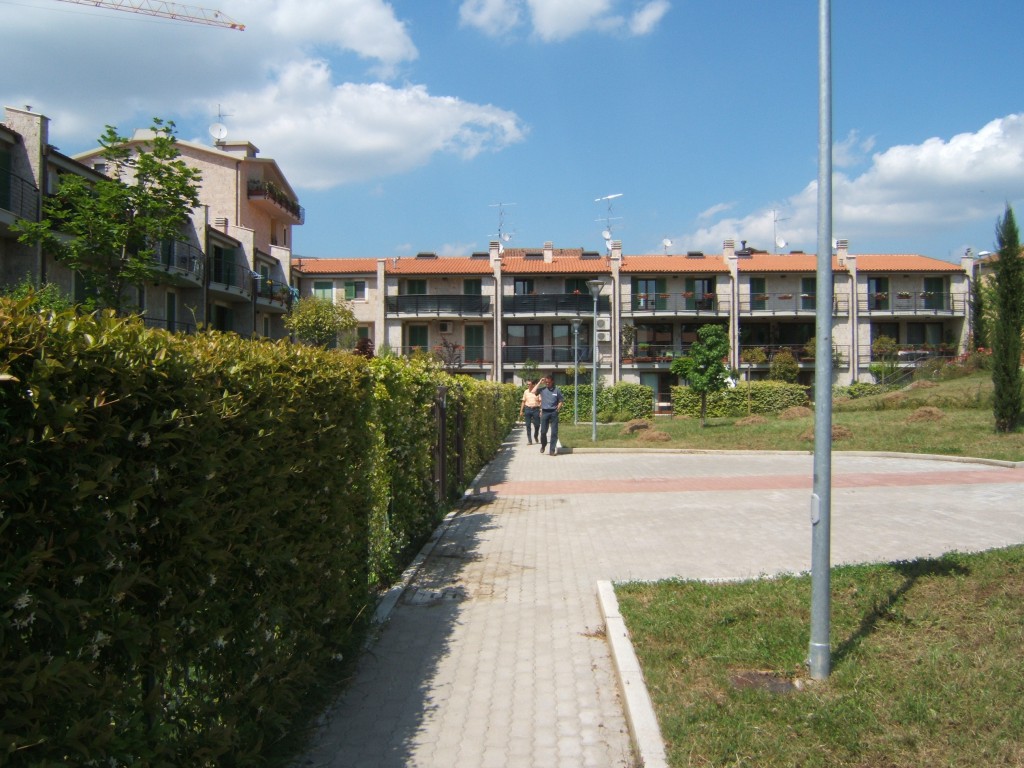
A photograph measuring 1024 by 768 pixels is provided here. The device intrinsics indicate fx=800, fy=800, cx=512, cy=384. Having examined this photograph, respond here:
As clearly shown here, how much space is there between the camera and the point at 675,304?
49406 millimetres

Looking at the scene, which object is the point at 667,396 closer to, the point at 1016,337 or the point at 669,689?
the point at 1016,337

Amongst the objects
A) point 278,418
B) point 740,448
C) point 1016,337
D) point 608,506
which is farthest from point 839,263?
point 278,418

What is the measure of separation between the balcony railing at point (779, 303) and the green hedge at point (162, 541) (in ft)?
154

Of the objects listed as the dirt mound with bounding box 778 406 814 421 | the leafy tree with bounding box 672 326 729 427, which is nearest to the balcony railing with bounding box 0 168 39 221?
the leafy tree with bounding box 672 326 729 427

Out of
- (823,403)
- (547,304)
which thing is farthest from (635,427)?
(547,304)

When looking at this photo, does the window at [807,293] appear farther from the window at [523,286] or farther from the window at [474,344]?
the window at [474,344]

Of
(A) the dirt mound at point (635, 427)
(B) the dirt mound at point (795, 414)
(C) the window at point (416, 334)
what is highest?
(C) the window at point (416, 334)

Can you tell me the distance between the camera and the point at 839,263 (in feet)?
167

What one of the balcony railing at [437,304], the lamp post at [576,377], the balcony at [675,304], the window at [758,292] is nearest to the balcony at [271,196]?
the balcony railing at [437,304]

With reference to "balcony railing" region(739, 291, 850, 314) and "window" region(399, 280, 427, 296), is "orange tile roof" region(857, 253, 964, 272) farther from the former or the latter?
"window" region(399, 280, 427, 296)

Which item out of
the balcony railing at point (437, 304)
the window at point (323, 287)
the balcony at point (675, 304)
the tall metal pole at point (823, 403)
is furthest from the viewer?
the window at point (323, 287)

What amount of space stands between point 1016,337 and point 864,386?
78.6ft

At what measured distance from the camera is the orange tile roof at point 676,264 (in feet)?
162

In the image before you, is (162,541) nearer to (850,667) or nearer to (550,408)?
(850,667)
